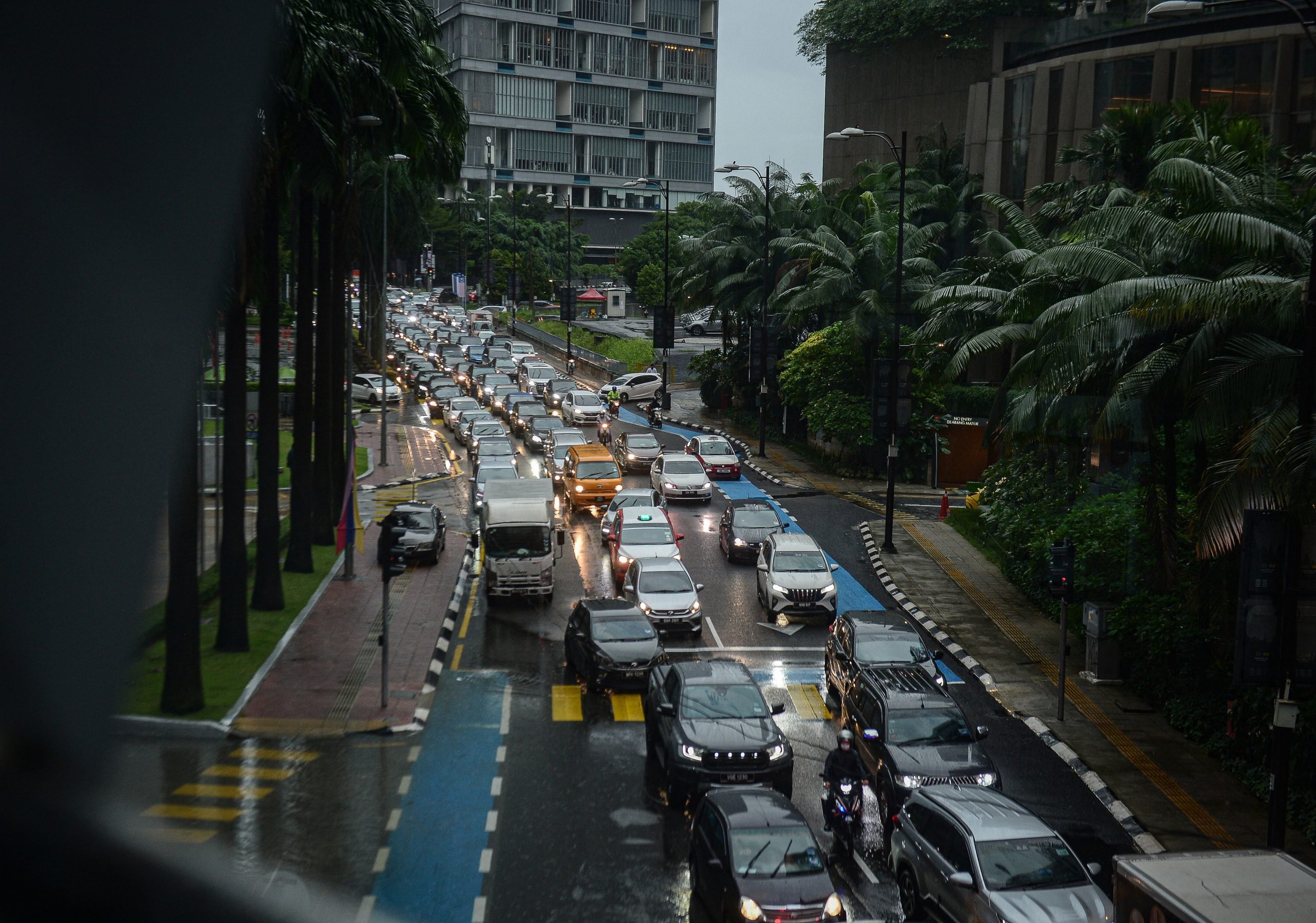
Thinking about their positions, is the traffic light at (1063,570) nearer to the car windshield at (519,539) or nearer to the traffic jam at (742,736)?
the traffic jam at (742,736)

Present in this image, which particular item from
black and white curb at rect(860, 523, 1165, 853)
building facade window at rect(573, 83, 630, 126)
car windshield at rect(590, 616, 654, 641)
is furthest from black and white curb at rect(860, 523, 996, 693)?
building facade window at rect(573, 83, 630, 126)

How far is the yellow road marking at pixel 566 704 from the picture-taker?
66.7ft

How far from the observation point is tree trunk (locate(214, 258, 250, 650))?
20906 millimetres

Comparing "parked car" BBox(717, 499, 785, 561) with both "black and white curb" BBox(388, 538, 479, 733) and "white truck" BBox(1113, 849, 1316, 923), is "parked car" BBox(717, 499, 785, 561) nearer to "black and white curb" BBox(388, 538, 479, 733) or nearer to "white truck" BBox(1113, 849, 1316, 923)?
"black and white curb" BBox(388, 538, 479, 733)

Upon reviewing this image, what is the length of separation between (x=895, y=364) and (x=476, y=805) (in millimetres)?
21304

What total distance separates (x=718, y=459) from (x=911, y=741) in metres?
28.6

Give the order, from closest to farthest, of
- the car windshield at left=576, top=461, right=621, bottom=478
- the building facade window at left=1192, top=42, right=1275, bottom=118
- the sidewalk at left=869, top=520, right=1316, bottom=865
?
1. the sidewalk at left=869, top=520, right=1316, bottom=865
2. the car windshield at left=576, top=461, right=621, bottom=478
3. the building facade window at left=1192, top=42, right=1275, bottom=118

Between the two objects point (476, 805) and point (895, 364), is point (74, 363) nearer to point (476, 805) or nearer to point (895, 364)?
point (476, 805)

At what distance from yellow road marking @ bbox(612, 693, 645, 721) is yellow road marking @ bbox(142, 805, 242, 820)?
6664mm

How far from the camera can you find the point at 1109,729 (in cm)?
2019

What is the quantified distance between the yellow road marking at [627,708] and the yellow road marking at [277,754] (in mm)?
4938

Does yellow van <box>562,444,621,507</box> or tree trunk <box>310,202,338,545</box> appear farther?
yellow van <box>562,444,621,507</box>

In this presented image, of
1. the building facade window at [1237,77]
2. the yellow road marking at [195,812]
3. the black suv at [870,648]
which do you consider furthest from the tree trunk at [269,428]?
the building facade window at [1237,77]

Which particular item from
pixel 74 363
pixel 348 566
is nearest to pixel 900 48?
pixel 348 566
